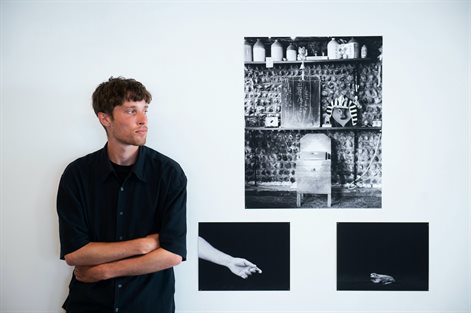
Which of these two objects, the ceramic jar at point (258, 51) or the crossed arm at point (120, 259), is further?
the ceramic jar at point (258, 51)

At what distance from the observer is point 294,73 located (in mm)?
2330

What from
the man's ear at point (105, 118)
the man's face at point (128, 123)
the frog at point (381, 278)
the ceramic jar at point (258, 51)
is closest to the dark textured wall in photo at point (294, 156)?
the ceramic jar at point (258, 51)

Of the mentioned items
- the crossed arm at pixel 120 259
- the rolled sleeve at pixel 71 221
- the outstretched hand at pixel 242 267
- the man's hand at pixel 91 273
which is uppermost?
the rolled sleeve at pixel 71 221

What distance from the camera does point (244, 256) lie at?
2.36 meters

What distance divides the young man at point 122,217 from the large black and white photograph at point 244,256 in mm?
310

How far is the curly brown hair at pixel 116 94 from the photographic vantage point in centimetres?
200

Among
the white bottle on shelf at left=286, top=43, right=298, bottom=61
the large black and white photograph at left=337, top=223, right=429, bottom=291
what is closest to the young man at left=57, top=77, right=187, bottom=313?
the white bottle on shelf at left=286, top=43, right=298, bottom=61

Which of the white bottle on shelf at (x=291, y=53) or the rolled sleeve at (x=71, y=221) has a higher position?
the white bottle on shelf at (x=291, y=53)

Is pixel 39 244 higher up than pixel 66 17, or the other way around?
pixel 66 17

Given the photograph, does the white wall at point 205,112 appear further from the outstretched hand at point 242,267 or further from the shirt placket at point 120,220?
the shirt placket at point 120,220

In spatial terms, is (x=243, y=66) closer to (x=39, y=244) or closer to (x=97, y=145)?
(x=97, y=145)

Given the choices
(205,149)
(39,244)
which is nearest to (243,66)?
(205,149)

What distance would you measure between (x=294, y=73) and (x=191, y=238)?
1.09 meters

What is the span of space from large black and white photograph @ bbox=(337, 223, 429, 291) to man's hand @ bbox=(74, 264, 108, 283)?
127 centimetres
